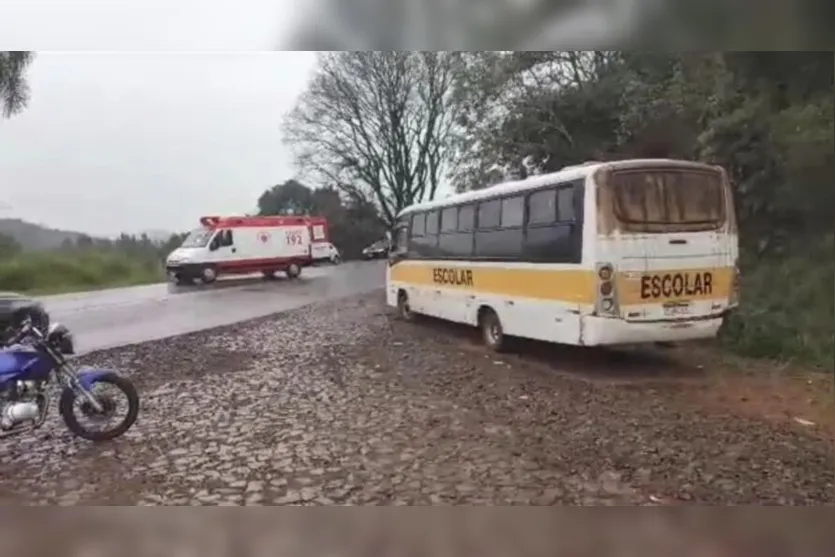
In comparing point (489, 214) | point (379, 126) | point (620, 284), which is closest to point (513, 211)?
point (489, 214)

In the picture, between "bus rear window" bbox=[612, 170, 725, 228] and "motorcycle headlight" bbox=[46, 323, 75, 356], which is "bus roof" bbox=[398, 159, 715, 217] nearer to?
"bus rear window" bbox=[612, 170, 725, 228]

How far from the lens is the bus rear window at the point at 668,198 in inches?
97.6

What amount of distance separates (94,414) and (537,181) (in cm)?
167

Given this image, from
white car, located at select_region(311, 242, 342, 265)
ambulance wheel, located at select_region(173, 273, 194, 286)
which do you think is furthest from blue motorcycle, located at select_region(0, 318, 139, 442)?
white car, located at select_region(311, 242, 342, 265)

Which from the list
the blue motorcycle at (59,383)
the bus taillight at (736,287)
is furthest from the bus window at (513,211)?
the blue motorcycle at (59,383)

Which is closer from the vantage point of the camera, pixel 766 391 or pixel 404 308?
pixel 766 391

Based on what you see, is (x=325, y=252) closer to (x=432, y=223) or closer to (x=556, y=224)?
(x=432, y=223)

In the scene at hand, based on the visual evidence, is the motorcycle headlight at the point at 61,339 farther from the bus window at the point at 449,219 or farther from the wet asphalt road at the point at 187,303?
the bus window at the point at 449,219

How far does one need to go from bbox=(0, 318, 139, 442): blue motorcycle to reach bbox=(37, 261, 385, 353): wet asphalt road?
0.25ft

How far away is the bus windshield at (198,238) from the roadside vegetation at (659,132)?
0.37 feet

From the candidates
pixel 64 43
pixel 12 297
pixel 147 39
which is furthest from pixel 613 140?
pixel 12 297

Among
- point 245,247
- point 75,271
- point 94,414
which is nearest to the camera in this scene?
point 94,414

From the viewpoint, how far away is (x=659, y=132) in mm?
2594

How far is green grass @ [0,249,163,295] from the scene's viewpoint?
253 cm
